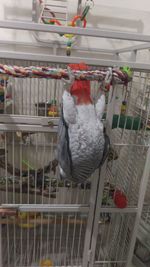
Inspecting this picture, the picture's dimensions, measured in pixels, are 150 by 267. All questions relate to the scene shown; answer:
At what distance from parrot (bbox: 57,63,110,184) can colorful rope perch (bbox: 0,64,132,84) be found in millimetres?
26

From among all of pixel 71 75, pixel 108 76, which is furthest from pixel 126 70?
pixel 71 75

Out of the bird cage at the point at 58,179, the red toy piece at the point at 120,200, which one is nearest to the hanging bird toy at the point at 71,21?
the bird cage at the point at 58,179

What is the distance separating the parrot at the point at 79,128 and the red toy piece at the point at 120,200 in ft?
1.02

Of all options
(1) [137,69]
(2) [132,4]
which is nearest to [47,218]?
(1) [137,69]

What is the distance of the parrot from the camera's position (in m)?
0.67

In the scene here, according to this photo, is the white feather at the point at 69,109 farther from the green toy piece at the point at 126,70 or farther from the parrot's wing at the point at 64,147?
the green toy piece at the point at 126,70

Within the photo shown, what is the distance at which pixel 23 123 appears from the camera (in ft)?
2.59

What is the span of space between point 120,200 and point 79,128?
1.43 feet

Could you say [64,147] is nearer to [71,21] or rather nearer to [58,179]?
[58,179]

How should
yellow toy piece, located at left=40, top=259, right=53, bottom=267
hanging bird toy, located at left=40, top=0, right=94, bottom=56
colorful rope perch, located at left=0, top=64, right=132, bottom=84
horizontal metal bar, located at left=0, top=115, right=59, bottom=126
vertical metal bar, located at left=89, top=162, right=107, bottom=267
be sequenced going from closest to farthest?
1. colorful rope perch, located at left=0, top=64, right=132, bottom=84
2. horizontal metal bar, located at left=0, top=115, right=59, bottom=126
3. vertical metal bar, located at left=89, top=162, right=107, bottom=267
4. yellow toy piece, located at left=40, top=259, right=53, bottom=267
5. hanging bird toy, located at left=40, top=0, right=94, bottom=56

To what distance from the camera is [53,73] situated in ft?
2.11

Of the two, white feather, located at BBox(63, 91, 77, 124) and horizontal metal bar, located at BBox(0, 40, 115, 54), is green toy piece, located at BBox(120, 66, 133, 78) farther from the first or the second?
horizontal metal bar, located at BBox(0, 40, 115, 54)

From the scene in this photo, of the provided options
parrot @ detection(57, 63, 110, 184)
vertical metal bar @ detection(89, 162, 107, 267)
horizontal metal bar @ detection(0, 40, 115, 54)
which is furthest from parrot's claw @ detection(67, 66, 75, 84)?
horizontal metal bar @ detection(0, 40, 115, 54)

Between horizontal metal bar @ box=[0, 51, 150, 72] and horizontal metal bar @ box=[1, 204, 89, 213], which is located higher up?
horizontal metal bar @ box=[0, 51, 150, 72]
